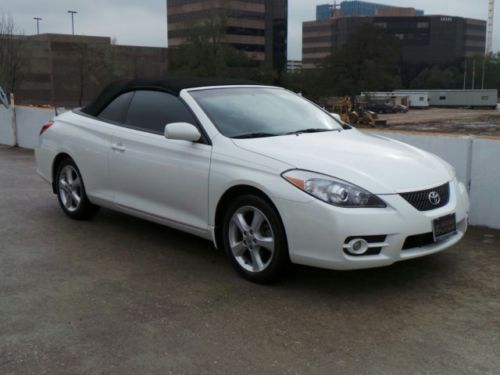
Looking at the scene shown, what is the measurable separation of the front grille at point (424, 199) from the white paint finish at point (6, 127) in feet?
39.7

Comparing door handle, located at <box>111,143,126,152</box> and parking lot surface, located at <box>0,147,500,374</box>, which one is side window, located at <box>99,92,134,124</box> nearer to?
door handle, located at <box>111,143,126,152</box>

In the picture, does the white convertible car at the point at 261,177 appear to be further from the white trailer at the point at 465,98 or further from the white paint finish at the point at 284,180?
the white trailer at the point at 465,98

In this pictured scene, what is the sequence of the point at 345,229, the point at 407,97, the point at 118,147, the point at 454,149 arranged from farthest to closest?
the point at 407,97 < the point at 454,149 < the point at 118,147 < the point at 345,229

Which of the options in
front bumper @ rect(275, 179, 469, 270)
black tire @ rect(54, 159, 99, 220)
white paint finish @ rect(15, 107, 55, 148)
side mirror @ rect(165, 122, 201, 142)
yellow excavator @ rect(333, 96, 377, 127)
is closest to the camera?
front bumper @ rect(275, 179, 469, 270)

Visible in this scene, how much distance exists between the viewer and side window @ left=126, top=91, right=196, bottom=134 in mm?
5102

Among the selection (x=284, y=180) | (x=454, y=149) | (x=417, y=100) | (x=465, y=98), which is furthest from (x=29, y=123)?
(x=465, y=98)

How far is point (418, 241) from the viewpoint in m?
4.12

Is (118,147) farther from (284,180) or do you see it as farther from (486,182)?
(486,182)

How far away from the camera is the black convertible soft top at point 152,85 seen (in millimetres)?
5346

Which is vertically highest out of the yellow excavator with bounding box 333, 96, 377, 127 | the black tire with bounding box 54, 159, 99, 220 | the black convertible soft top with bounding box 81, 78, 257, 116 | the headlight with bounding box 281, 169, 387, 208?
the black convertible soft top with bounding box 81, 78, 257, 116

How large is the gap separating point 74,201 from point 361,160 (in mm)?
3397

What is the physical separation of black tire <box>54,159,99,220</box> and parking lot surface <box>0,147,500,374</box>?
2.06 feet

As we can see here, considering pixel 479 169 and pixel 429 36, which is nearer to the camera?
pixel 479 169

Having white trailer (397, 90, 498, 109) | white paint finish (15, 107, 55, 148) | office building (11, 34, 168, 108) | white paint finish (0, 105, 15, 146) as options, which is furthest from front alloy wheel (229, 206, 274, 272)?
white trailer (397, 90, 498, 109)
